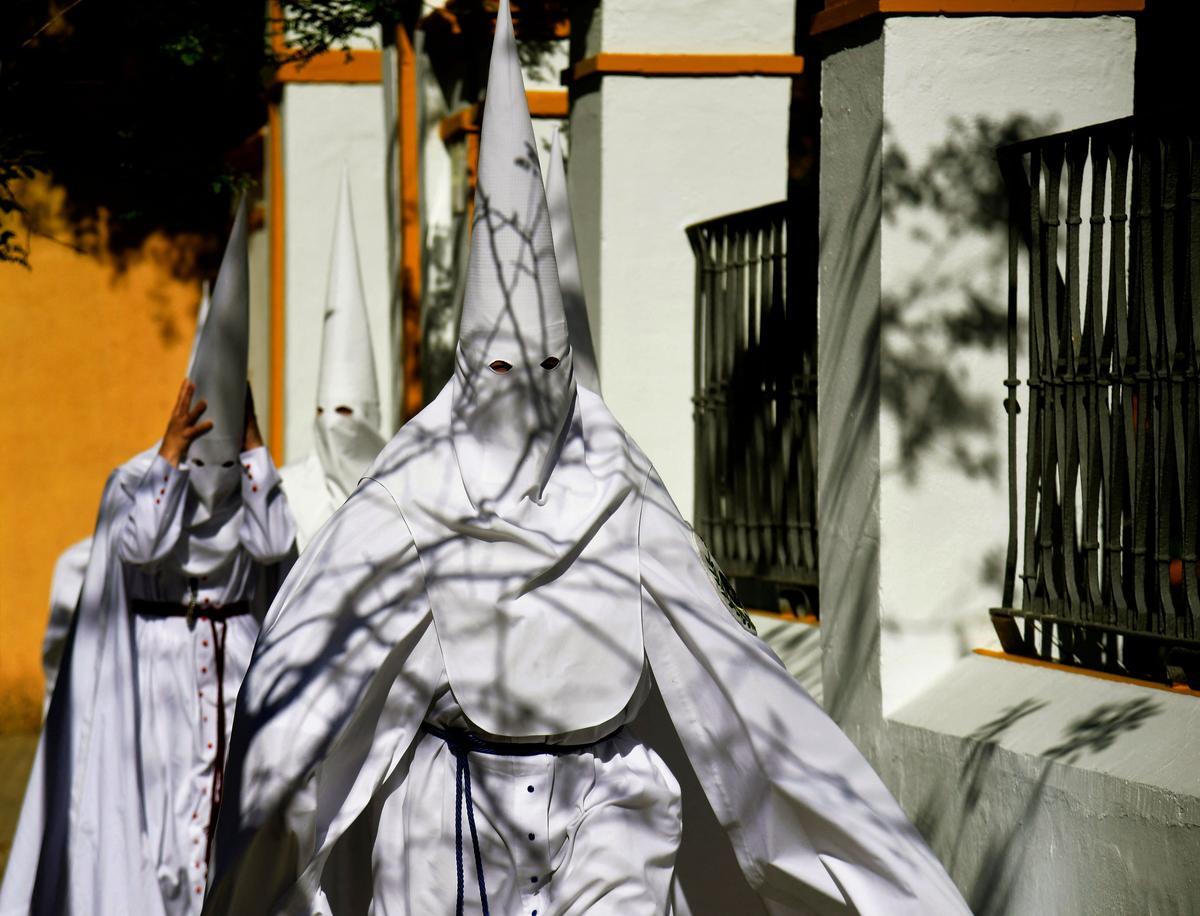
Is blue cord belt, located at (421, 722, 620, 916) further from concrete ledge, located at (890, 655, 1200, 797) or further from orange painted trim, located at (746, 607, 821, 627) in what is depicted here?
orange painted trim, located at (746, 607, 821, 627)

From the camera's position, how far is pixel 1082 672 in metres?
4.71

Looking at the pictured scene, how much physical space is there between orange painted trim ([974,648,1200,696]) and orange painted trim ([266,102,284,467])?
7685 mm

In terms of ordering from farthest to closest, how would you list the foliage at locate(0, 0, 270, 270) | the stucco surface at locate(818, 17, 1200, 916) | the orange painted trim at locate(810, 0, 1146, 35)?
the foliage at locate(0, 0, 270, 270) < the orange painted trim at locate(810, 0, 1146, 35) < the stucco surface at locate(818, 17, 1200, 916)

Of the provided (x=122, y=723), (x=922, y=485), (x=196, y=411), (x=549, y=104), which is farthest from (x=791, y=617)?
(x=549, y=104)

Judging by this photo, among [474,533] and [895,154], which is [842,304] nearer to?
[895,154]

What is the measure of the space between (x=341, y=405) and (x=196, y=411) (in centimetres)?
264

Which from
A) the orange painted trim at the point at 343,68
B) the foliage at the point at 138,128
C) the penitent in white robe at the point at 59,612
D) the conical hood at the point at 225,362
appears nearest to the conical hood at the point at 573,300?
the conical hood at the point at 225,362

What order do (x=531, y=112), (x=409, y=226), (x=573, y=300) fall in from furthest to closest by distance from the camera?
(x=409, y=226) < (x=531, y=112) < (x=573, y=300)

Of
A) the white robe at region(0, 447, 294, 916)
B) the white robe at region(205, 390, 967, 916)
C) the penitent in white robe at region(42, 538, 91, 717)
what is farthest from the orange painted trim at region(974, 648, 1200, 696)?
the penitent in white robe at region(42, 538, 91, 717)

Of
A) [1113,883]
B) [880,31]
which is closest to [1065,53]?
[880,31]

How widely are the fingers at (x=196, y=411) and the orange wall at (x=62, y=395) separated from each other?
6047 mm

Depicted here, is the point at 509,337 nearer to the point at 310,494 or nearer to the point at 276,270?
the point at 310,494

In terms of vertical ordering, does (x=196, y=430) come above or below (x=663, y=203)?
below

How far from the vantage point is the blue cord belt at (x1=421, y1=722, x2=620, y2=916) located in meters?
3.81
